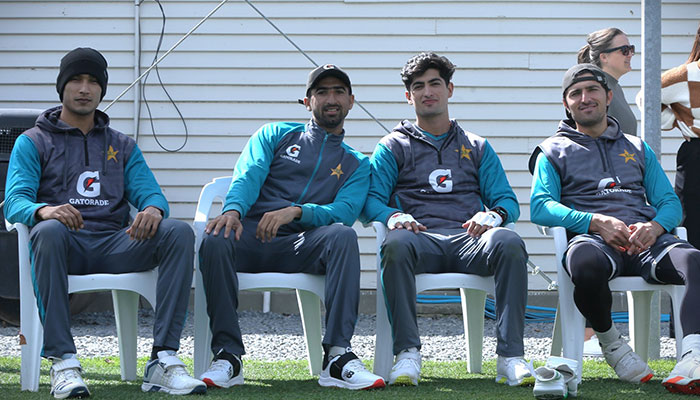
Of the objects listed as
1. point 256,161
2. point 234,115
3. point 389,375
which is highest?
point 234,115

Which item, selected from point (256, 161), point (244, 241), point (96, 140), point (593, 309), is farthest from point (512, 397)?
point (96, 140)

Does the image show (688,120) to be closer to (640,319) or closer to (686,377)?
(640,319)

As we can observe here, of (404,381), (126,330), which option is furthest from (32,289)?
(404,381)

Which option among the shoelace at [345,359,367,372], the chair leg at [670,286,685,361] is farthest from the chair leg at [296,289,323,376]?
the chair leg at [670,286,685,361]

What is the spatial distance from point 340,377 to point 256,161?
0.94 m

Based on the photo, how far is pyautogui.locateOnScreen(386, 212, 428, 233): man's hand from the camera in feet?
10.7

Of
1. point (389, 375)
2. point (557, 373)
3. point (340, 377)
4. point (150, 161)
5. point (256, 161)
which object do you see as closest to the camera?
point (557, 373)

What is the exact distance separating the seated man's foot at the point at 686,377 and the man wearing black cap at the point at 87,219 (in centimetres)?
149

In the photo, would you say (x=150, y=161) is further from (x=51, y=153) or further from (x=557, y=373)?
(x=557, y=373)

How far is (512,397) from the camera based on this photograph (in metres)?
2.83

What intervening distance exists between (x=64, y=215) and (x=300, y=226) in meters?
0.86

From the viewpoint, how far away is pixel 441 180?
3.50 meters

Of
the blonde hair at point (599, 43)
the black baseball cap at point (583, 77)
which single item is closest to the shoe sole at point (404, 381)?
the black baseball cap at point (583, 77)

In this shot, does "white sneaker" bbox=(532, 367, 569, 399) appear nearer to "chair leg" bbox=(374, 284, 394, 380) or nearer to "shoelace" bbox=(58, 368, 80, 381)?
"chair leg" bbox=(374, 284, 394, 380)
